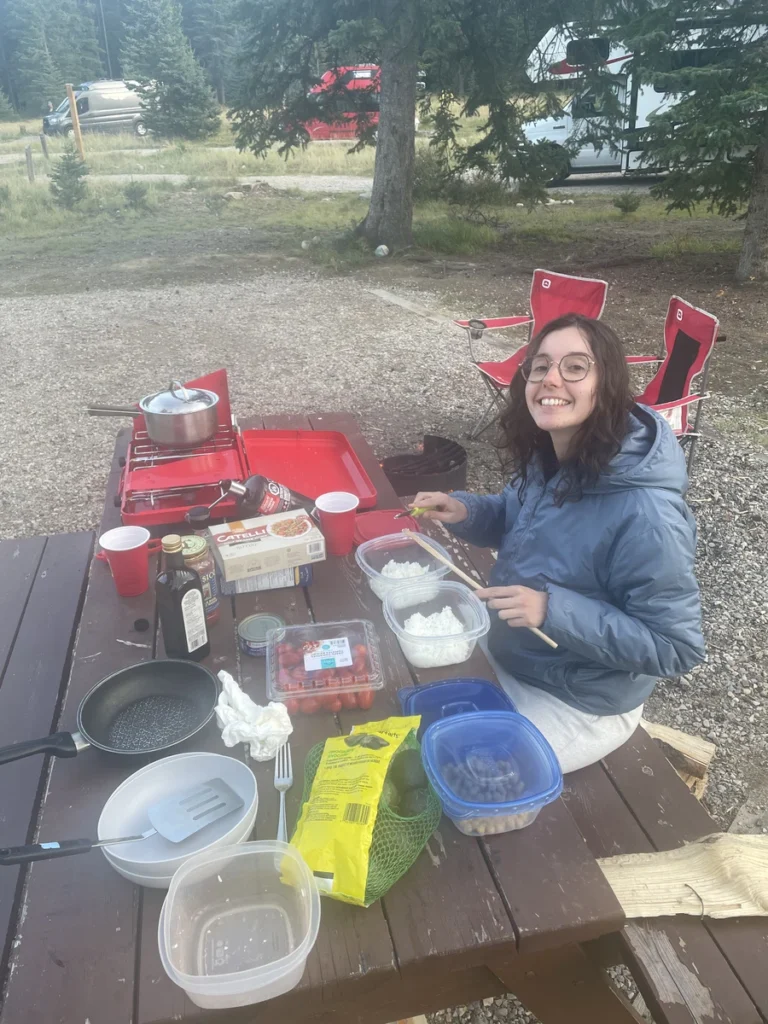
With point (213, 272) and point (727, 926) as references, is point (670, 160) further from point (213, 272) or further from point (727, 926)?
point (727, 926)

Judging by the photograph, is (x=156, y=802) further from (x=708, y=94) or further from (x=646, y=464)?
(x=708, y=94)

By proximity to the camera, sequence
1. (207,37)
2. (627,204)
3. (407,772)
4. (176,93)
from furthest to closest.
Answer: (207,37) → (176,93) → (627,204) → (407,772)

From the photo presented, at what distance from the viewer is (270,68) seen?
8.77 metres

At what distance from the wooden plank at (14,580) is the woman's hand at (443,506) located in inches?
48.2

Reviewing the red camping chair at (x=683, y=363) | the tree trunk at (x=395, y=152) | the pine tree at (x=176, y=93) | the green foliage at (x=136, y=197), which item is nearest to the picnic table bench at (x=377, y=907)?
the red camping chair at (x=683, y=363)

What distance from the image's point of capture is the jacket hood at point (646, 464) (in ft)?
5.63

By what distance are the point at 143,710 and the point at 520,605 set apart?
0.90 metres

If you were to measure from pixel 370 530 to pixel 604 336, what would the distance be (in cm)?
91

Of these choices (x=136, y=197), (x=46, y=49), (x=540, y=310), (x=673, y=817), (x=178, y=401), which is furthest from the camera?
(x=46, y=49)

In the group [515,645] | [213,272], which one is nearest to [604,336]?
[515,645]

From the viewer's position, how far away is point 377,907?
1248mm

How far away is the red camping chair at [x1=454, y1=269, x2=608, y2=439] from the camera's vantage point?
4750mm

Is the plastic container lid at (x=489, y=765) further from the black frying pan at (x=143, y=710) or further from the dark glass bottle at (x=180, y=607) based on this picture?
the dark glass bottle at (x=180, y=607)

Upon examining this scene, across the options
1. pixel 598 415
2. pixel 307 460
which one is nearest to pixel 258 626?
pixel 598 415
